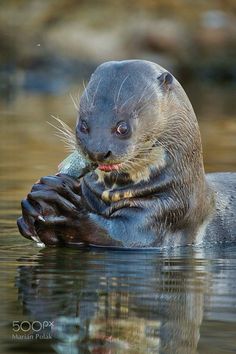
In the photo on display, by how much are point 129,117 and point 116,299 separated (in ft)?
5.84

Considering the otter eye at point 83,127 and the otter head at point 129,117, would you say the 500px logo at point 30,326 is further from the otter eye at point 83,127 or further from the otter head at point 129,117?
the otter eye at point 83,127

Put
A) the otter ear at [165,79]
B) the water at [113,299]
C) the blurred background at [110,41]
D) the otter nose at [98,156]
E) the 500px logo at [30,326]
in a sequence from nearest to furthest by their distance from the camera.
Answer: the water at [113,299]
the 500px logo at [30,326]
the otter nose at [98,156]
the otter ear at [165,79]
the blurred background at [110,41]

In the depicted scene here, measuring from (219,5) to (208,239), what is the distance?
2515 centimetres

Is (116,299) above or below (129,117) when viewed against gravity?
below

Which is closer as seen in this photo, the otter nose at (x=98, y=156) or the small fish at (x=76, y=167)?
the otter nose at (x=98, y=156)

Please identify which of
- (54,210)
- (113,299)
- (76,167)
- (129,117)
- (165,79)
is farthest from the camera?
(76,167)

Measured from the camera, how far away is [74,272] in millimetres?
7375

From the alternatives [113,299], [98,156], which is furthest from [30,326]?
[98,156]

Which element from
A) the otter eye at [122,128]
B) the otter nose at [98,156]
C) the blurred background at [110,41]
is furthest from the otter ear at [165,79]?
the blurred background at [110,41]

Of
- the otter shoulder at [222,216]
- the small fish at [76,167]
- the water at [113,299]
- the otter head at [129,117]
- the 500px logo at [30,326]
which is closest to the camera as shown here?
the water at [113,299]

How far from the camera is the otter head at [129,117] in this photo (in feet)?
25.7

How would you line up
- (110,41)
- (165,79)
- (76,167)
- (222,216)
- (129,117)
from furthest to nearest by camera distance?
(110,41)
(222,216)
(76,167)
(165,79)
(129,117)

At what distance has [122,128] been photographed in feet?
26.0

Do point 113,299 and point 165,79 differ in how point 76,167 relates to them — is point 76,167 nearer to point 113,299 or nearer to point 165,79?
point 165,79
